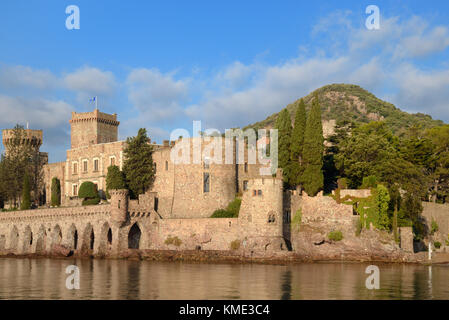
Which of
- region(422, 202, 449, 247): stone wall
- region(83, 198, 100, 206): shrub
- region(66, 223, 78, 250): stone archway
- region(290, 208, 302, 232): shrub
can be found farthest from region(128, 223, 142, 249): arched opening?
region(422, 202, 449, 247): stone wall

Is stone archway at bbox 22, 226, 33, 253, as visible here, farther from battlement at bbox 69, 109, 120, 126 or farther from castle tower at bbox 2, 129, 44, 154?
castle tower at bbox 2, 129, 44, 154

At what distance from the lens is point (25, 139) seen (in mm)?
84625

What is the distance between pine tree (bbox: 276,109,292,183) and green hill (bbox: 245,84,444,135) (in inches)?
1650

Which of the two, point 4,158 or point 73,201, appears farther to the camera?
point 4,158

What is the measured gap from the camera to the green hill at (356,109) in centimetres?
10153

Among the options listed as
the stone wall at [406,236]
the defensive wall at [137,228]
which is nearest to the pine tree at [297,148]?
the defensive wall at [137,228]

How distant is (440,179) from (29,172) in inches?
1968

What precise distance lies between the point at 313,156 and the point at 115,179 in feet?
67.3

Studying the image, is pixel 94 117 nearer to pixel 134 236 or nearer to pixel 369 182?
pixel 134 236

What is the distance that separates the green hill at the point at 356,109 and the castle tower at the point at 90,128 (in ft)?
102

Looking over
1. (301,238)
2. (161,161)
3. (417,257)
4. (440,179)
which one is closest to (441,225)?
(440,179)

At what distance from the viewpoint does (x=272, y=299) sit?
92.7ft

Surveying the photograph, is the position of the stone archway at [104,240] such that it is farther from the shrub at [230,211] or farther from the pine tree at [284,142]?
the pine tree at [284,142]

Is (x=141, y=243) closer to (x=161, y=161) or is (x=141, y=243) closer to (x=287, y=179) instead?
(x=161, y=161)
